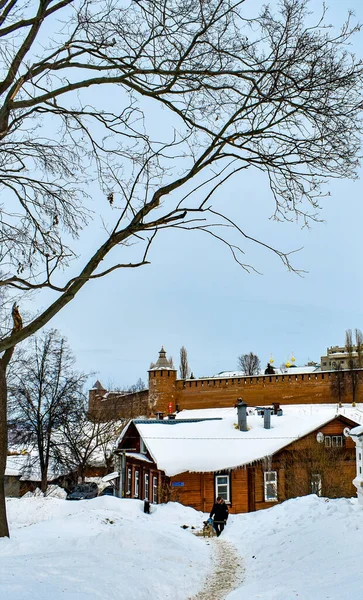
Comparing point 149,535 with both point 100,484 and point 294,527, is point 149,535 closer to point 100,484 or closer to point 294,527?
point 294,527

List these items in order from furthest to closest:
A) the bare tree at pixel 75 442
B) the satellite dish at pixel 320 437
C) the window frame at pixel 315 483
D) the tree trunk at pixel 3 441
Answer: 1. the bare tree at pixel 75 442
2. the satellite dish at pixel 320 437
3. the window frame at pixel 315 483
4. the tree trunk at pixel 3 441

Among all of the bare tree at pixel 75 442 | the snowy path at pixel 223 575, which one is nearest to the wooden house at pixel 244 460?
the bare tree at pixel 75 442

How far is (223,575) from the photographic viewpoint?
9.94 metres

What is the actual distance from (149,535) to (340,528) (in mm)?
3753

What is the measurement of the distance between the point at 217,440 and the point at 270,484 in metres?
2.94

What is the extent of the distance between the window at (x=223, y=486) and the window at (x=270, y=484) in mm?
1696

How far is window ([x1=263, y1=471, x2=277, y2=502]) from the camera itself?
26797 millimetres

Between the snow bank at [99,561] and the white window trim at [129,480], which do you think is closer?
the snow bank at [99,561]

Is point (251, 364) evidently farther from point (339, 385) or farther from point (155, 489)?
point (155, 489)

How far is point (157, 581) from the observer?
27.5 feet

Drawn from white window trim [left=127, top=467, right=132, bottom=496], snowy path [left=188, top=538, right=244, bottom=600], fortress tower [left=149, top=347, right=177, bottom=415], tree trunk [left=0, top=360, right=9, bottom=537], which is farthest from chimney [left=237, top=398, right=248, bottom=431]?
fortress tower [left=149, top=347, right=177, bottom=415]

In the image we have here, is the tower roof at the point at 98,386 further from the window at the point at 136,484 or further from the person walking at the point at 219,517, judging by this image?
the person walking at the point at 219,517

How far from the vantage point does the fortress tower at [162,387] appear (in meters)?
60.3

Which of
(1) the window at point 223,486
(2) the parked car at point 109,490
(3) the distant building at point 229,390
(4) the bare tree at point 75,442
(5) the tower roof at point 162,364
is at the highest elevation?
(5) the tower roof at point 162,364
